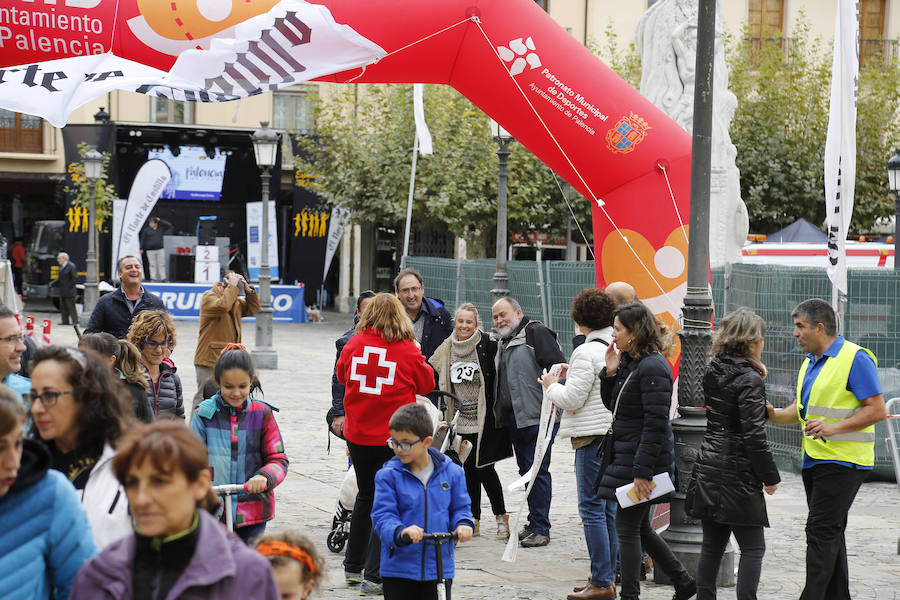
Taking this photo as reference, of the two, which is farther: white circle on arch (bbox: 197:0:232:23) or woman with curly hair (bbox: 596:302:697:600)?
white circle on arch (bbox: 197:0:232:23)

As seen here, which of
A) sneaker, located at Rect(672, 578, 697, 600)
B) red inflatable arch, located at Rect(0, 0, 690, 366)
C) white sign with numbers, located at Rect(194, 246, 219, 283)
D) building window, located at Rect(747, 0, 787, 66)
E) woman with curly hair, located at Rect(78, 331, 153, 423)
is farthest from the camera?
building window, located at Rect(747, 0, 787, 66)

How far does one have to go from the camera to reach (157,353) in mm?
6625

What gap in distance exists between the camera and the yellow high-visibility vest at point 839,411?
6109mm

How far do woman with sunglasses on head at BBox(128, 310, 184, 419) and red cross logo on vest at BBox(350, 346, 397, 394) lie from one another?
1038mm

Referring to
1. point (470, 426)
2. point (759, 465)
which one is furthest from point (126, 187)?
point (759, 465)

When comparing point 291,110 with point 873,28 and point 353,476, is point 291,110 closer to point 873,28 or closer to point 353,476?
point 873,28

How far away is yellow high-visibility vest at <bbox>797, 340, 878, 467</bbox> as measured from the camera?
20.0ft

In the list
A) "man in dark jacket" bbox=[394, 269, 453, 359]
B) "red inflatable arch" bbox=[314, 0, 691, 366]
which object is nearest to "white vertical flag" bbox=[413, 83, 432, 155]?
"red inflatable arch" bbox=[314, 0, 691, 366]

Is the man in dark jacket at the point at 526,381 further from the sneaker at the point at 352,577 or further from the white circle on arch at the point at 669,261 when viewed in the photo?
the sneaker at the point at 352,577

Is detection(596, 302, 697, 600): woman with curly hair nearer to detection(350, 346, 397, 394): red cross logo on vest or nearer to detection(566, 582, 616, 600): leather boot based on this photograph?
detection(566, 582, 616, 600): leather boot

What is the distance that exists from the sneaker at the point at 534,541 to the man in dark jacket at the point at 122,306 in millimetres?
3154

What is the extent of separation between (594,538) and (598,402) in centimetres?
80

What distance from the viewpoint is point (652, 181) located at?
796 cm

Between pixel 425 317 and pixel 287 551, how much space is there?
5003mm
